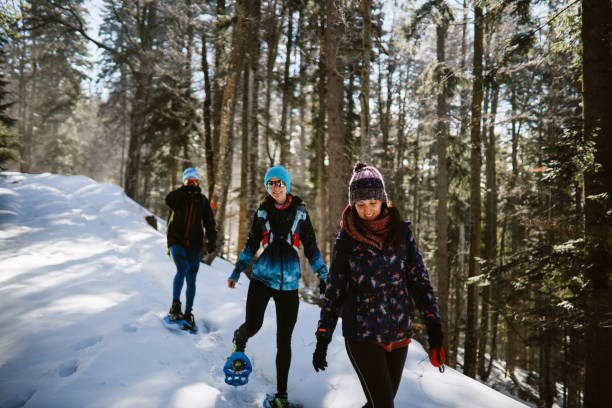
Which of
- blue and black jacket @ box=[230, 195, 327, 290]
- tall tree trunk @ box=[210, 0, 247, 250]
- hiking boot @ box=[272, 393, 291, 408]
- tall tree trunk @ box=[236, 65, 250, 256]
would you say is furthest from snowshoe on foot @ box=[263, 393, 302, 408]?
tall tree trunk @ box=[236, 65, 250, 256]

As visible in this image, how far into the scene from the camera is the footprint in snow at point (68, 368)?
3.27 meters

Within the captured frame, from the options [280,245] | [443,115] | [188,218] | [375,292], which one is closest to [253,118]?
[443,115]

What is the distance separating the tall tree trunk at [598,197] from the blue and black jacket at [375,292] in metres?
3.61

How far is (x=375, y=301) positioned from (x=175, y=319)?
12.5ft

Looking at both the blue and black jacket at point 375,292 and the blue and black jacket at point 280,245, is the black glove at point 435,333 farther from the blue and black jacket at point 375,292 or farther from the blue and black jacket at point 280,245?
the blue and black jacket at point 280,245

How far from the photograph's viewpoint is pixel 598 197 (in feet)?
15.3

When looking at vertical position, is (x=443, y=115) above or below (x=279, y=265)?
above

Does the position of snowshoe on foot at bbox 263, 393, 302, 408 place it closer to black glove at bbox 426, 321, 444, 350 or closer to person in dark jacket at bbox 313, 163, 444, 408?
person in dark jacket at bbox 313, 163, 444, 408

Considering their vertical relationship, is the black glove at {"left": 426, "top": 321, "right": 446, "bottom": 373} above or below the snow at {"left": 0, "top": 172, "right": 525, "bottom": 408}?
above

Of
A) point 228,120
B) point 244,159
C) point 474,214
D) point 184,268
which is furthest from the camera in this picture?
point 244,159

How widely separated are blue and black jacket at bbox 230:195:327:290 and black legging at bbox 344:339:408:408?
1.13 meters

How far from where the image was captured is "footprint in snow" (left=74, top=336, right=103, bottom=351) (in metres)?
3.77

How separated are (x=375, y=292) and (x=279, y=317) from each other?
4.38ft

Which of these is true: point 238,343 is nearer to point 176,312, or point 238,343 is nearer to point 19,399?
point 19,399
